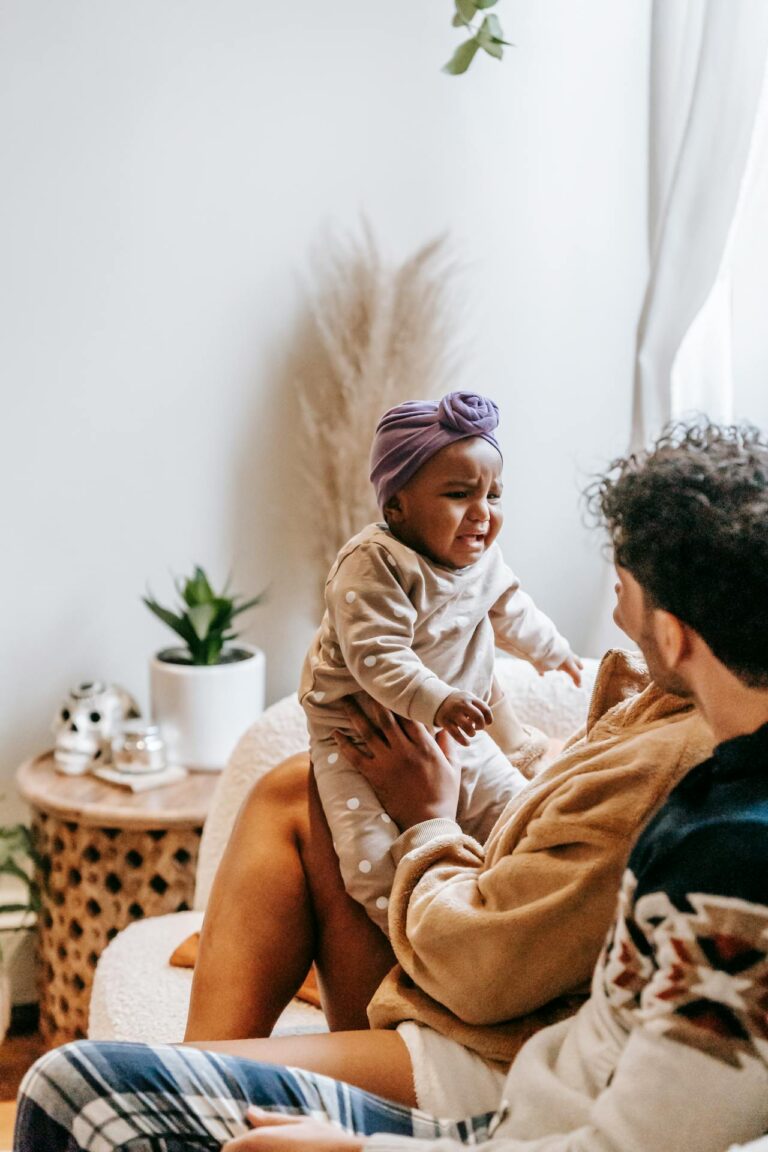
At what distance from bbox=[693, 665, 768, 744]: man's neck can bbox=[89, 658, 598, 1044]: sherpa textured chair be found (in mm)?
993


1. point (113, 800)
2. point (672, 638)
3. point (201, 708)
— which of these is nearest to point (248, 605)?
point (201, 708)

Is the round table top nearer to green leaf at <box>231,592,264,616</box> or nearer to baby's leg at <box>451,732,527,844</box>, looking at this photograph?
green leaf at <box>231,592,264,616</box>

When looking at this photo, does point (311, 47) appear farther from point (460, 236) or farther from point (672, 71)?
point (672, 71)

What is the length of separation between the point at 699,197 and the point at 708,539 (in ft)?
5.24

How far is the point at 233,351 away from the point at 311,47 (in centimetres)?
63

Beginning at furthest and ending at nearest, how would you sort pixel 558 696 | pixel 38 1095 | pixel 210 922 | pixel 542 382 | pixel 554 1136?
pixel 542 382
pixel 558 696
pixel 210 922
pixel 38 1095
pixel 554 1136

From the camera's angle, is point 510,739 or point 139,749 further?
point 139,749

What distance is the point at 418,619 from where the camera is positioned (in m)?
1.38

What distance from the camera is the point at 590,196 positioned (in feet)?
8.73

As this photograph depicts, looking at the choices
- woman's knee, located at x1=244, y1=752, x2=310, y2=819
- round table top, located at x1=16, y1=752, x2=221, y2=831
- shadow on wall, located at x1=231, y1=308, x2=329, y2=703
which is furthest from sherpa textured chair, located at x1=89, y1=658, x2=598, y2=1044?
shadow on wall, located at x1=231, y1=308, x2=329, y2=703

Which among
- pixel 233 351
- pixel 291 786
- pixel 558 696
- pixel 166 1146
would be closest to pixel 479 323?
pixel 233 351

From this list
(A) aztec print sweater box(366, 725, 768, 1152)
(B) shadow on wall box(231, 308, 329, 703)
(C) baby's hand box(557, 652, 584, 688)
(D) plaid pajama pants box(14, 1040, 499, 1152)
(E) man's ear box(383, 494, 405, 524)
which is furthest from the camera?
(B) shadow on wall box(231, 308, 329, 703)

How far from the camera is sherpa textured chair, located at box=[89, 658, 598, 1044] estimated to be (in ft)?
5.68

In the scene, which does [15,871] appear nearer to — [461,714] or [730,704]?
[461,714]
